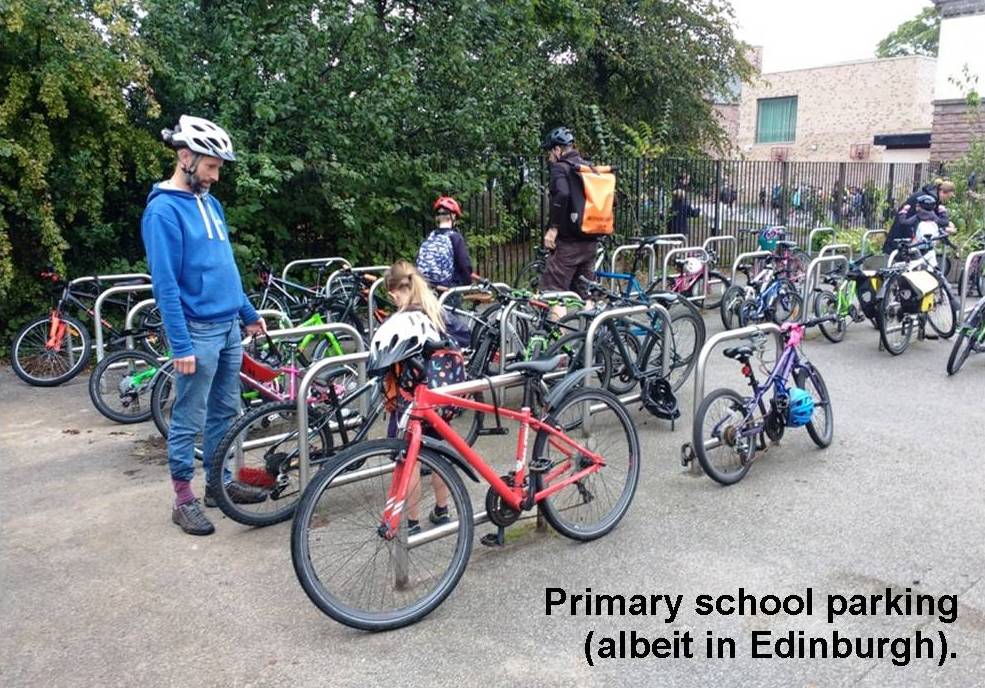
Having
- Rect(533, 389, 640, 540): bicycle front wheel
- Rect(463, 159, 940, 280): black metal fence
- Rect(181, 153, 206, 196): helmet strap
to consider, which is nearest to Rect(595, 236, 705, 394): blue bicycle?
Rect(533, 389, 640, 540): bicycle front wheel

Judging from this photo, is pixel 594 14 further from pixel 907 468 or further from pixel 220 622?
pixel 220 622

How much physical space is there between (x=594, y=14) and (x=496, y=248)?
3.89 metres

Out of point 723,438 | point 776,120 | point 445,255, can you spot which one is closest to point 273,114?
point 445,255

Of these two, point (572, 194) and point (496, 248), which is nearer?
point (572, 194)

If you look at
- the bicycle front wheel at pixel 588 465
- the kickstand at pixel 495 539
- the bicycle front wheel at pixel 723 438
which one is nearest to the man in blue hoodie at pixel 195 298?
the kickstand at pixel 495 539

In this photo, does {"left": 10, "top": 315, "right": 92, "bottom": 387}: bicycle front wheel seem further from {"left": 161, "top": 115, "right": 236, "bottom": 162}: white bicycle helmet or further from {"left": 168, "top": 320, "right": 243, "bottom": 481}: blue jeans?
{"left": 161, "top": 115, "right": 236, "bottom": 162}: white bicycle helmet

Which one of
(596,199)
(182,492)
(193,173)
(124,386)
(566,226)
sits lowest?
(182,492)

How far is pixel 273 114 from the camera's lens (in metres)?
8.41

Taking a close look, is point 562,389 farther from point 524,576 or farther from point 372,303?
point 372,303

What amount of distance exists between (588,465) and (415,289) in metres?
1.17

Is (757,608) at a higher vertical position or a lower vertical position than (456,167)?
lower

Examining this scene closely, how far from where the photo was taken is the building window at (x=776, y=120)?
4496 cm

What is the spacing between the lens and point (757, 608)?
3.57 metres

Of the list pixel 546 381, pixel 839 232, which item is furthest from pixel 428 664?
pixel 839 232
